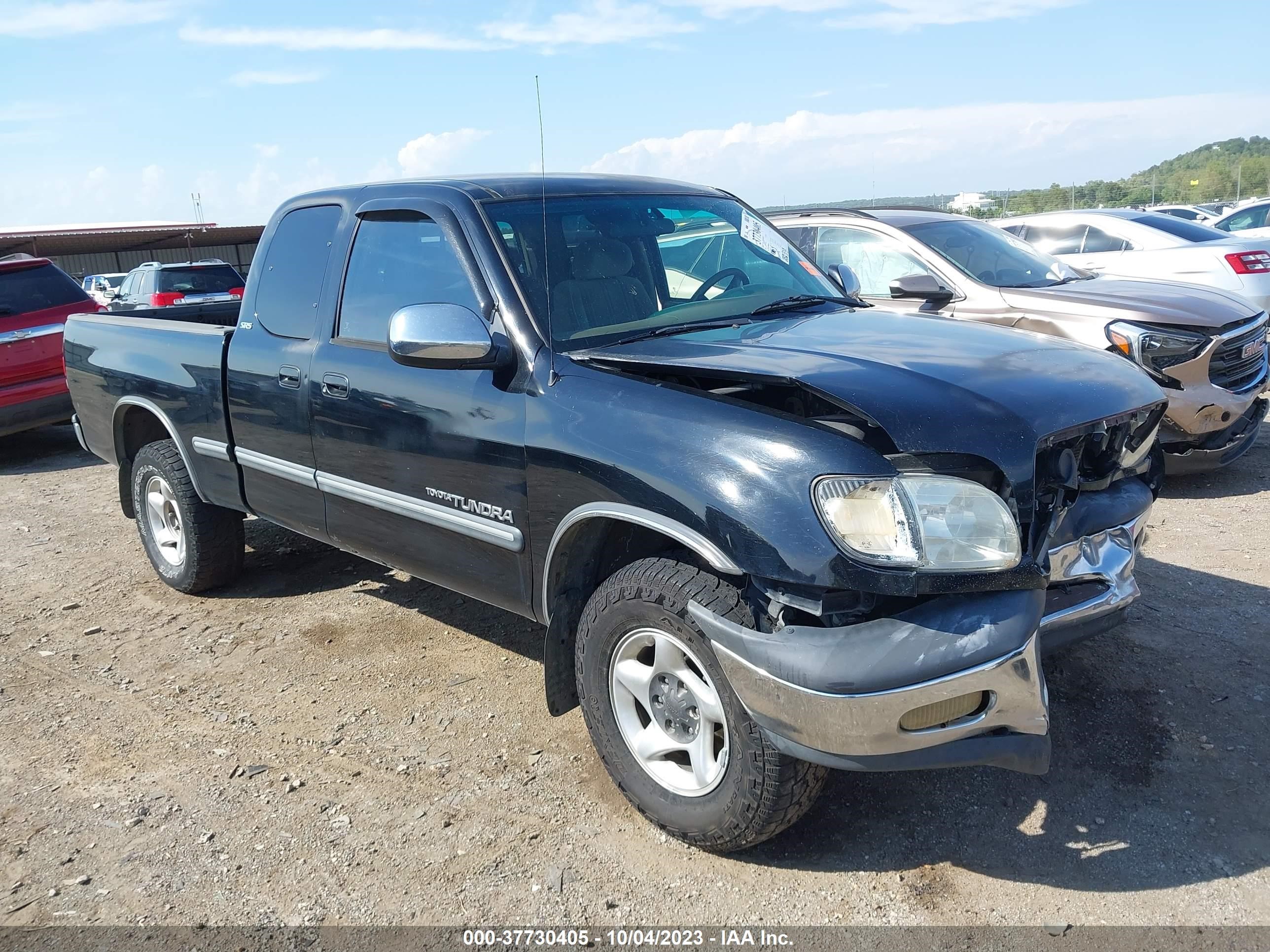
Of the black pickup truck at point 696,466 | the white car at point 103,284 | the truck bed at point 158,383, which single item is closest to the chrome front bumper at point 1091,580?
the black pickup truck at point 696,466

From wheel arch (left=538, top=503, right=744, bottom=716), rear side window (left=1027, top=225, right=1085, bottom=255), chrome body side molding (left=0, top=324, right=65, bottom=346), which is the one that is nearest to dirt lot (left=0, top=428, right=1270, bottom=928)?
wheel arch (left=538, top=503, right=744, bottom=716)

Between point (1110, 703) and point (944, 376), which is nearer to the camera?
point (944, 376)

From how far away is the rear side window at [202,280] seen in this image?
52.7 feet

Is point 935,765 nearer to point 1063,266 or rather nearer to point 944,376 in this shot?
point 944,376

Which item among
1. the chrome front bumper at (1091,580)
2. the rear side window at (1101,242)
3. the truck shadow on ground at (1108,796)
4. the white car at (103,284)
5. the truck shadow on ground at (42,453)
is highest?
the rear side window at (1101,242)

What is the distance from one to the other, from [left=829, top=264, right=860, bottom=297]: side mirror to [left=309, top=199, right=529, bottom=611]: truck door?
174 centimetres

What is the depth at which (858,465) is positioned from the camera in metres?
2.52

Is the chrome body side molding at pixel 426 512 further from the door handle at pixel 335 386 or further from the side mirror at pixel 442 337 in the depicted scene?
the side mirror at pixel 442 337

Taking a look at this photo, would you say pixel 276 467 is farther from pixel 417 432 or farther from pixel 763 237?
pixel 763 237

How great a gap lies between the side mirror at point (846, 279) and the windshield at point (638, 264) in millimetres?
117

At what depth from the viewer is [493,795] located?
3.33m

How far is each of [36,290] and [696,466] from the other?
9.05m

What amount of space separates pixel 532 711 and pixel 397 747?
1.71 ft

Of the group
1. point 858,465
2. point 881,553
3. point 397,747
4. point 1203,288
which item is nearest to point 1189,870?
point 881,553
